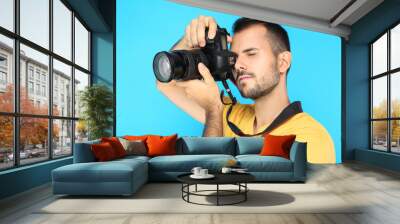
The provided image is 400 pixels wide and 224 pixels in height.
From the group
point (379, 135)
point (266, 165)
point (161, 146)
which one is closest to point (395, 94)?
point (379, 135)

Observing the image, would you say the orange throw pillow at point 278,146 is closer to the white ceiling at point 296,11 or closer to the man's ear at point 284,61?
the man's ear at point 284,61

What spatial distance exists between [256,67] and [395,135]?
7.58ft

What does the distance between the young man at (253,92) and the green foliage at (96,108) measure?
0.91 metres

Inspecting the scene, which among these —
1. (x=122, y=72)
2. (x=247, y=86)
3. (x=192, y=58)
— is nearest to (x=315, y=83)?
(x=247, y=86)

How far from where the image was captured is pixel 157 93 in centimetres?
612

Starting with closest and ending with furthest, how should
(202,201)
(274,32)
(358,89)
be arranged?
(202,201) → (274,32) → (358,89)

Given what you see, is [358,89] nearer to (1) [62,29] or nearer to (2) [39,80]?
(1) [62,29]

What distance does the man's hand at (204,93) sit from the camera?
231 inches

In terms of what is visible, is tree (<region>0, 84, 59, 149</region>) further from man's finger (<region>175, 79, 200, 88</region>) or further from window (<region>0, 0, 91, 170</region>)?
man's finger (<region>175, 79, 200, 88</region>)

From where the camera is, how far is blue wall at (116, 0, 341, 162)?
20.0ft

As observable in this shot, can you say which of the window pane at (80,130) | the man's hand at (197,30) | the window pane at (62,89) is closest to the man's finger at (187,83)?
the man's hand at (197,30)

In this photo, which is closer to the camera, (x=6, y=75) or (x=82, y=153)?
(x=6, y=75)

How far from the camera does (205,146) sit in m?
4.93

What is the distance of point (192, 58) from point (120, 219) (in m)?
2.77
